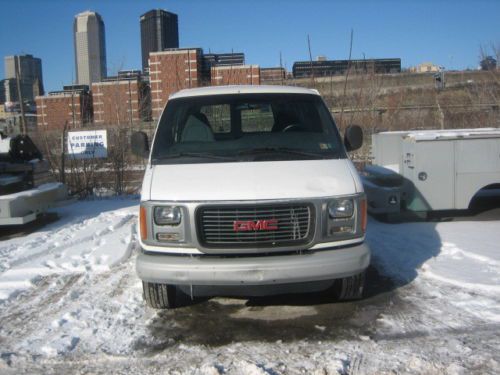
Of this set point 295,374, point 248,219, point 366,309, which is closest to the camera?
point 295,374

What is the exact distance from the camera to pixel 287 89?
19.3 feet

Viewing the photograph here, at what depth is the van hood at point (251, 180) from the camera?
13.8ft

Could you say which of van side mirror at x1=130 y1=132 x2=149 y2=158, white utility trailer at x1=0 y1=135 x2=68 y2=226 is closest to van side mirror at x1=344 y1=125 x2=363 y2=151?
van side mirror at x1=130 y1=132 x2=149 y2=158

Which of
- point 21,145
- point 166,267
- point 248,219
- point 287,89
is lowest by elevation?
point 166,267

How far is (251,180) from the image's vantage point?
170 inches

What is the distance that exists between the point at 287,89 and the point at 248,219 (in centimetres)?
227

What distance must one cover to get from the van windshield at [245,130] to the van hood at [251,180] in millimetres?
174

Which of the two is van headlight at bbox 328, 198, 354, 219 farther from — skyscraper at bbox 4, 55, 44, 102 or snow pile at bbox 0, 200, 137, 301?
skyscraper at bbox 4, 55, 44, 102

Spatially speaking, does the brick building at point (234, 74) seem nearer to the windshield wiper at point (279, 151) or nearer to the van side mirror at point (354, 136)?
the van side mirror at point (354, 136)

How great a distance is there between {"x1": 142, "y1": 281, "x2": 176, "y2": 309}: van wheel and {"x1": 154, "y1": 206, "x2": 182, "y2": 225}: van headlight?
715 millimetres

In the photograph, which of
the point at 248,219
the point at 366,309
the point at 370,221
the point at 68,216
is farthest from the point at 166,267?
the point at 68,216

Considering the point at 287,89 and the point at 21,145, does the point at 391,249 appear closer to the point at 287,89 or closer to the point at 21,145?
the point at 287,89

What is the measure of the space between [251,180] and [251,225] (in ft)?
1.36

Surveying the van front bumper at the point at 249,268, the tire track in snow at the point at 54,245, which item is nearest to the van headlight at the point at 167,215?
the van front bumper at the point at 249,268
